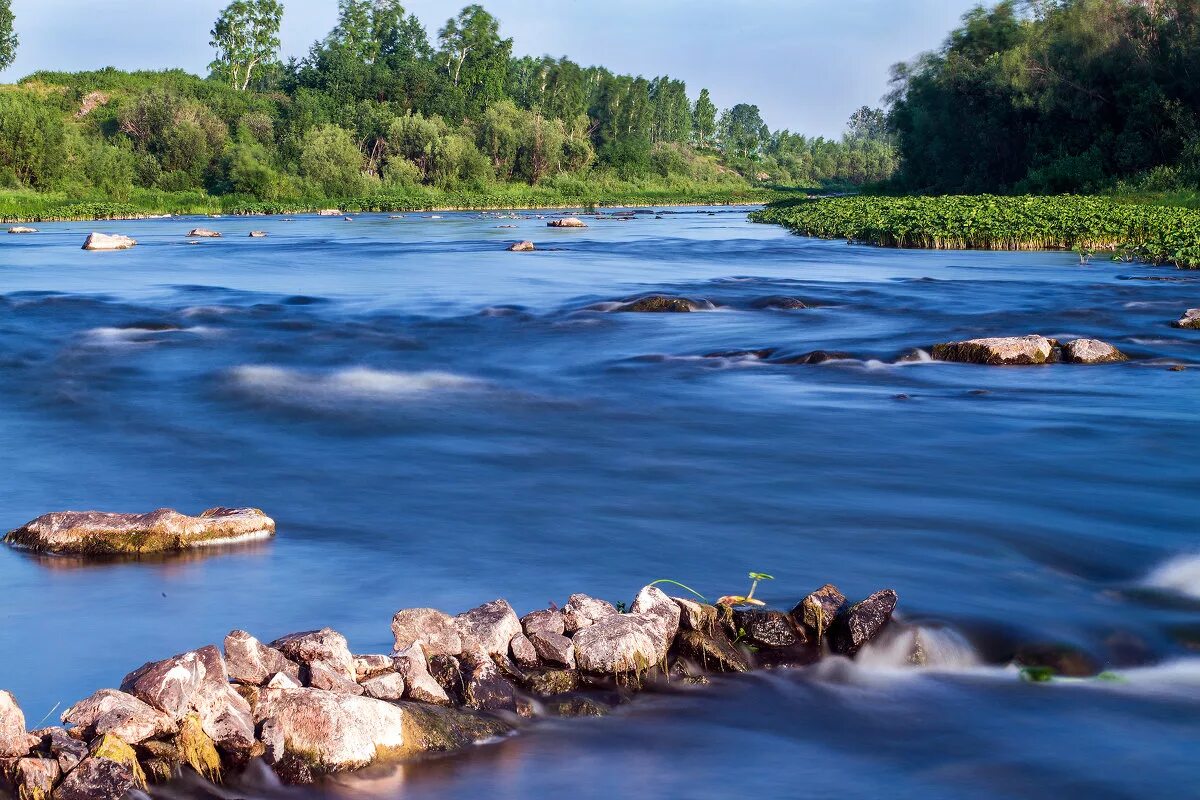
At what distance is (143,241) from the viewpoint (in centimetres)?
4438

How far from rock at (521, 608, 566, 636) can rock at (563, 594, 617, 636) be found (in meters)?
0.03

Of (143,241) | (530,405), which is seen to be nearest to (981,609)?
(530,405)

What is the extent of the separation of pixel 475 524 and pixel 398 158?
86977 mm

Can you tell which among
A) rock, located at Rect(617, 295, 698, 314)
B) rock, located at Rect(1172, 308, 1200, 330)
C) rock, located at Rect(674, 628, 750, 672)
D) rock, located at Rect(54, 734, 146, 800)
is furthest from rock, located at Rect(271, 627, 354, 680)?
rock, located at Rect(617, 295, 698, 314)

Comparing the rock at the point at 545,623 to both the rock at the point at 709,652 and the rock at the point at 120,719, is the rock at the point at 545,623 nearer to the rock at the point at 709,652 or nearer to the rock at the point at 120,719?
the rock at the point at 709,652

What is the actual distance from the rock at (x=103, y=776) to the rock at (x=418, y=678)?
1135mm

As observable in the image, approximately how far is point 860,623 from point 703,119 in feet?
635

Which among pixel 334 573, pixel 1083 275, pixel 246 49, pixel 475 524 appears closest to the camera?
pixel 334 573

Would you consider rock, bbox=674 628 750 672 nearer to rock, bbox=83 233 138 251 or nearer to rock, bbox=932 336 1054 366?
rock, bbox=932 336 1054 366

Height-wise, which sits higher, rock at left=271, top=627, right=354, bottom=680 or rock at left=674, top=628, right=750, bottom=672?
rock at left=271, top=627, right=354, bottom=680

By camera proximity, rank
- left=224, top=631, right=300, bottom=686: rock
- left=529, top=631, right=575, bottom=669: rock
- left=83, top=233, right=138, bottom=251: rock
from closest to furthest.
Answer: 1. left=224, top=631, right=300, bottom=686: rock
2. left=529, top=631, right=575, bottom=669: rock
3. left=83, top=233, right=138, bottom=251: rock

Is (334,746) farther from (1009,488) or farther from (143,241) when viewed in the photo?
(143,241)

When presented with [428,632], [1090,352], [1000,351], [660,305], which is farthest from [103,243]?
[428,632]

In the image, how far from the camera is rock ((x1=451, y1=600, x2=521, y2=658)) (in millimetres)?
5539
